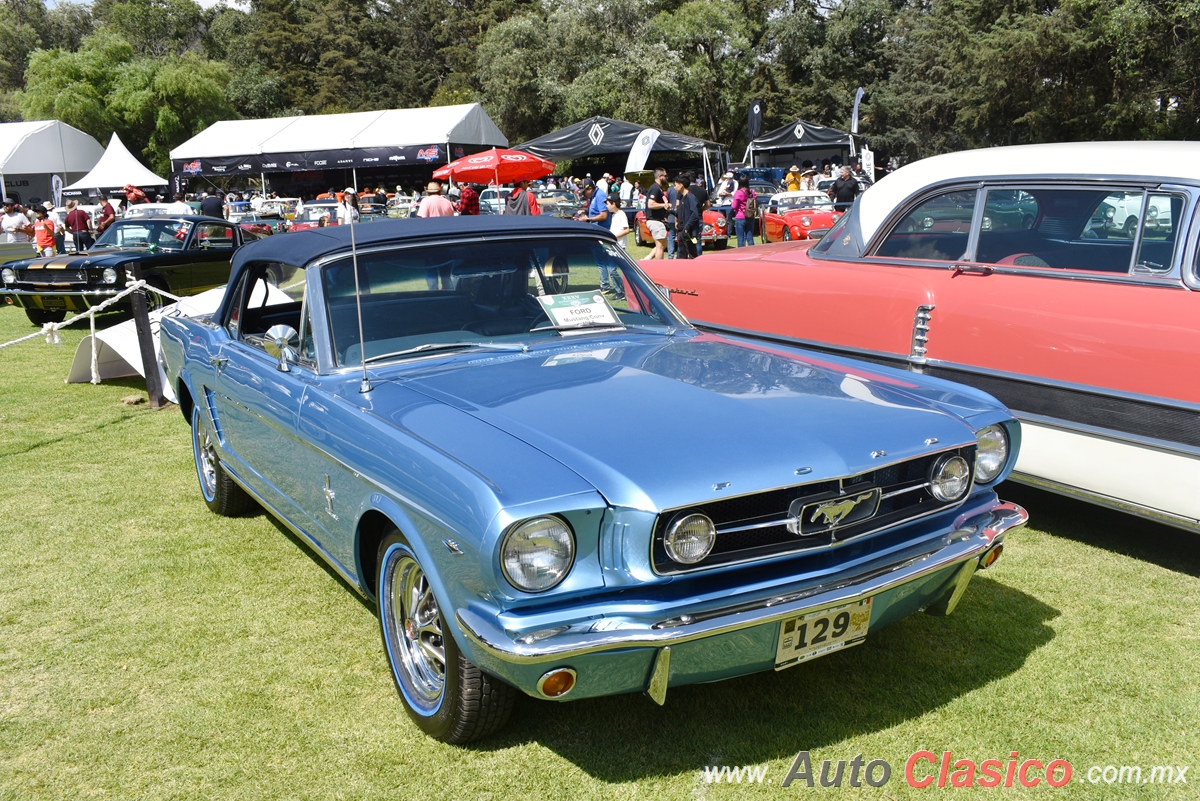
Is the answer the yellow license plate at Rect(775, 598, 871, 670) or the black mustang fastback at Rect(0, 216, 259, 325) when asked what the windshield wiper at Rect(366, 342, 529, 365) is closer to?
the yellow license plate at Rect(775, 598, 871, 670)

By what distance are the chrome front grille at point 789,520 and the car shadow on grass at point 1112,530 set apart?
7.24 feet

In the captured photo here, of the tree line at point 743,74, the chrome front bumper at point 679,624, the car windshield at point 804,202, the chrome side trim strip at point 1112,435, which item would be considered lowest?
the chrome side trim strip at point 1112,435

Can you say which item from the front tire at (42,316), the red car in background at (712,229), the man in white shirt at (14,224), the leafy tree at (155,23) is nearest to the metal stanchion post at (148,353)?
the front tire at (42,316)

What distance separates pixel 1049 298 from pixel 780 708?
2416 mm

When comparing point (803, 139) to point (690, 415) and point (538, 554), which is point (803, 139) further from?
point (538, 554)

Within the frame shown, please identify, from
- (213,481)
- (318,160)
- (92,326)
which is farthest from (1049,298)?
(318,160)

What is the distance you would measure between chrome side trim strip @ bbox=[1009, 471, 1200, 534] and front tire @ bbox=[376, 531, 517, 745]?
2.77 meters

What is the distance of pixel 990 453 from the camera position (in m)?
3.36

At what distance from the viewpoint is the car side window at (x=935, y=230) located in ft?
16.7

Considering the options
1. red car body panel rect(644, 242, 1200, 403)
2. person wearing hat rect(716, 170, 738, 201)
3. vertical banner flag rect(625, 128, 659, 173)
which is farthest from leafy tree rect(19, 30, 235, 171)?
red car body panel rect(644, 242, 1200, 403)

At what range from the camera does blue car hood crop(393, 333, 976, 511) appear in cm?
262

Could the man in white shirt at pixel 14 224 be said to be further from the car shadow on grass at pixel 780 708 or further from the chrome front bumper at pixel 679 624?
the chrome front bumper at pixel 679 624

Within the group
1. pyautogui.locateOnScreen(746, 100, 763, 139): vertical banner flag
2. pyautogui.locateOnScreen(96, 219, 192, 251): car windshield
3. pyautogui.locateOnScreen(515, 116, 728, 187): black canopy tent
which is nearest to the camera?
pyautogui.locateOnScreen(96, 219, 192, 251): car windshield

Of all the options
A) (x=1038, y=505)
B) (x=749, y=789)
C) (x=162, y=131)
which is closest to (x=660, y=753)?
(x=749, y=789)
